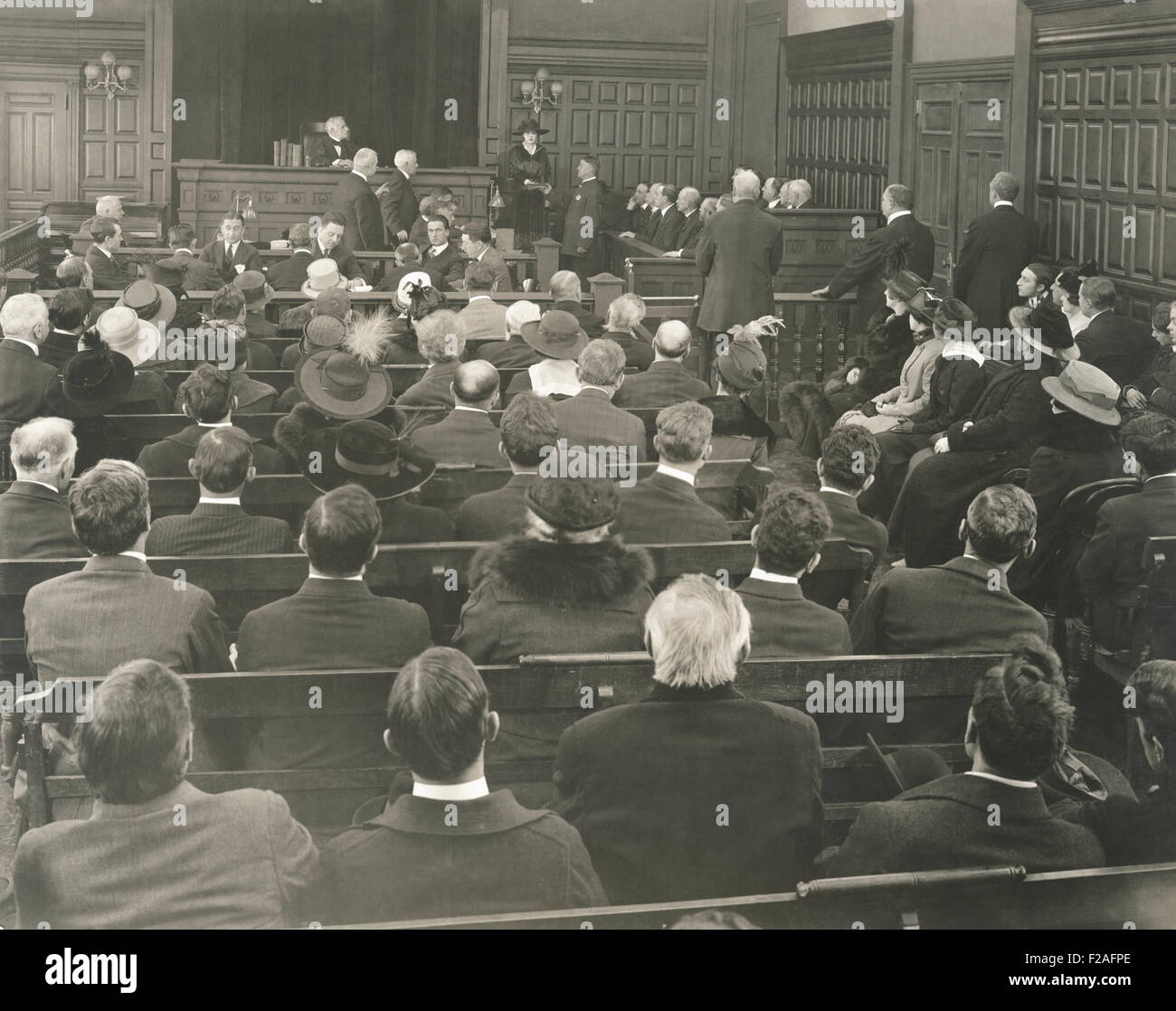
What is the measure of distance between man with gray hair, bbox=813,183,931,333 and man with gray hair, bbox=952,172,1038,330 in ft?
0.49

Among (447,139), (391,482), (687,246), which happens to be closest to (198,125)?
(447,139)

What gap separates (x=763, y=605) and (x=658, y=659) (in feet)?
2.94

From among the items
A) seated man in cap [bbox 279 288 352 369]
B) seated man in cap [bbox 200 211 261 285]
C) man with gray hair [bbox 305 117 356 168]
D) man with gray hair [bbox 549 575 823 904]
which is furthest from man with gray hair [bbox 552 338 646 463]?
man with gray hair [bbox 305 117 356 168]

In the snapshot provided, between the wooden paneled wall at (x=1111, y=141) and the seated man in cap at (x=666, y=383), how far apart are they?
3.07 m

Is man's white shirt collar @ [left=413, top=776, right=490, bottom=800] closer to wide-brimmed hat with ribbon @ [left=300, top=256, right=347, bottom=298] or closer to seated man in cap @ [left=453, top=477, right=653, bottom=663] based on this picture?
seated man in cap @ [left=453, top=477, right=653, bottom=663]

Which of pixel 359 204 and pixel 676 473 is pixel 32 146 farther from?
pixel 676 473

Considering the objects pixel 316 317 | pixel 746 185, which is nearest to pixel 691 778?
pixel 316 317

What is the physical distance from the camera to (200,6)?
50.9 ft

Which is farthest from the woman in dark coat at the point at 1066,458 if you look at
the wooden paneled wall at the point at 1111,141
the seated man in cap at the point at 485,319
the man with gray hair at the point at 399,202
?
the man with gray hair at the point at 399,202

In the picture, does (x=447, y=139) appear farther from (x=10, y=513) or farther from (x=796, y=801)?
(x=796, y=801)

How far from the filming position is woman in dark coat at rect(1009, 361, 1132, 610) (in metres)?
5.38

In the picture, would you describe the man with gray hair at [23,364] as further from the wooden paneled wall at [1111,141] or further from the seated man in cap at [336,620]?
the wooden paneled wall at [1111,141]

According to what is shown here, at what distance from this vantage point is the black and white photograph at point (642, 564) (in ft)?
8.45

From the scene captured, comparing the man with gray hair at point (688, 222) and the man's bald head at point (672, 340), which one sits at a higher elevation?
the man with gray hair at point (688, 222)
